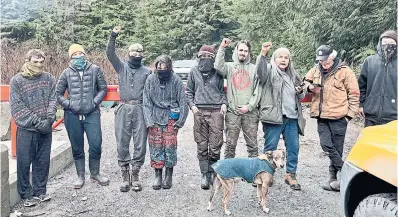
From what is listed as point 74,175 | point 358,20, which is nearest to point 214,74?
point 74,175

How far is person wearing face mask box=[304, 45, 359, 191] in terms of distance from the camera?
555 cm

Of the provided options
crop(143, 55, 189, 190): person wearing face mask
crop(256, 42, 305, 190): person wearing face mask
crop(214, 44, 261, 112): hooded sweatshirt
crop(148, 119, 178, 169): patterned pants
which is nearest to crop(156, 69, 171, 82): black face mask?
crop(143, 55, 189, 190): person wearing face mask

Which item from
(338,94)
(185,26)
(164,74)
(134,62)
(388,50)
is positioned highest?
(185,26)

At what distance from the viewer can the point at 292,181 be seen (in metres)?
5.94

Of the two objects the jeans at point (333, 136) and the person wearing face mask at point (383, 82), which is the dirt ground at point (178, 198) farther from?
the person wearing face mask at point (383, 82)

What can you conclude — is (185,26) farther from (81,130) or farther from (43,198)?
(43,198)

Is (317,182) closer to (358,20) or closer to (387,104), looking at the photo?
(387,104)

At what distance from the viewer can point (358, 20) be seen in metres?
10.8

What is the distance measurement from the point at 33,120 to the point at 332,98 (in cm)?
374

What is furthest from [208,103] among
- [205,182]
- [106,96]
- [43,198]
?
[43,198]

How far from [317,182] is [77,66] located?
3.72 meters

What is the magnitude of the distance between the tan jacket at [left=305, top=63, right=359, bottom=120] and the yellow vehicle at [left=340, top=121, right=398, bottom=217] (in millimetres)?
2135

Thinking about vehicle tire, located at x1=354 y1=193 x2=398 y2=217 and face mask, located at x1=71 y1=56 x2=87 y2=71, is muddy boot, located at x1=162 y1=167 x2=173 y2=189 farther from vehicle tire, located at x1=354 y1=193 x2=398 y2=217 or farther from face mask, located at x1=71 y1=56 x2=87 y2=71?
vehicle tire, located at x1=354 y1=193 x2=398 y2=217

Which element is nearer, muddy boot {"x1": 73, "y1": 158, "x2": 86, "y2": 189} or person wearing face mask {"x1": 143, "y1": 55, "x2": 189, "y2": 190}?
person wearing face mask {"x1": 143, "y1": 55, "x2": 189, "y2": 190}
